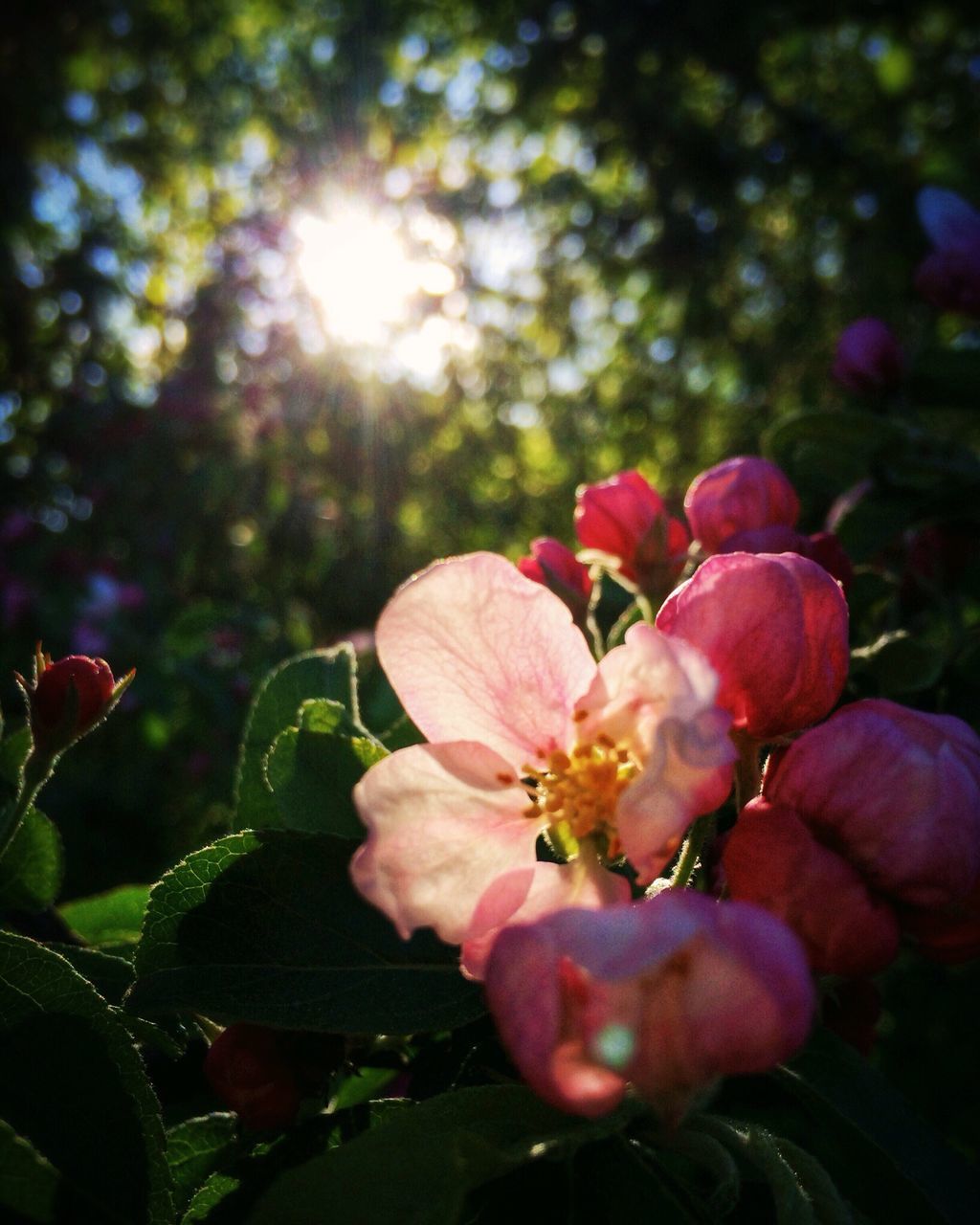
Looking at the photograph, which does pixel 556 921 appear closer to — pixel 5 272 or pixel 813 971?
pixel 813 971

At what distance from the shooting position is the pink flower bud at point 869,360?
170 cm

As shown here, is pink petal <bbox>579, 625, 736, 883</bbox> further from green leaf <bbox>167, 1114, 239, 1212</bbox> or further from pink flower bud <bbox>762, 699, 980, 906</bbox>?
green leaf <bbox>167, 1114, 239, 1212</bbox>

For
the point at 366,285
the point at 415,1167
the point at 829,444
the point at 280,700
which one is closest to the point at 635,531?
the point at 280,700

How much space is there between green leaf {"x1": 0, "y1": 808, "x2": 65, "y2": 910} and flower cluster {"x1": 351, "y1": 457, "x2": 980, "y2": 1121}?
19.0 inches

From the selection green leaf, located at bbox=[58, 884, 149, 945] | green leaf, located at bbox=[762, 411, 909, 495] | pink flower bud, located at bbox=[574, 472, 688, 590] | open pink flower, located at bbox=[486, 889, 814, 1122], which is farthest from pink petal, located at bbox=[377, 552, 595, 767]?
green leaf, located at bbox=[762, 411, 909, 495]

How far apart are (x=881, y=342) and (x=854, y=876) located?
4.13 feet

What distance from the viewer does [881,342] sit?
1.70 m

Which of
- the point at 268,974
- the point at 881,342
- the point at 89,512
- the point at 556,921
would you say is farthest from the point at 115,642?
the point at 556,921

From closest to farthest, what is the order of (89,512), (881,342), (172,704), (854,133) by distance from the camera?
1. (881,342)
2. (172,704)
3. (89,512)
4. (854,133)

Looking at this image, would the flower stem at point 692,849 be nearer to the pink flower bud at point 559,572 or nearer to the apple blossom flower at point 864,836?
the apple blossom flower at point 864,836

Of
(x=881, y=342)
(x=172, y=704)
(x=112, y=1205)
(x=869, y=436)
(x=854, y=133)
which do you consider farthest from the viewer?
(x=854, y=133)

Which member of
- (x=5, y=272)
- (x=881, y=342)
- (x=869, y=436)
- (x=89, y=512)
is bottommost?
(x=89, y=512)

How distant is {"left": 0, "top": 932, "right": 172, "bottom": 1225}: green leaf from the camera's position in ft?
2.32

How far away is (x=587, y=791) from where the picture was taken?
79 cm
